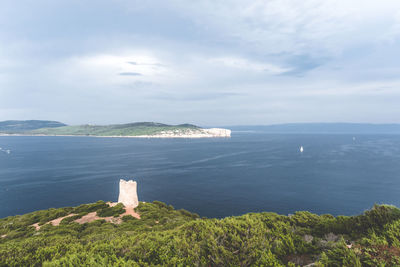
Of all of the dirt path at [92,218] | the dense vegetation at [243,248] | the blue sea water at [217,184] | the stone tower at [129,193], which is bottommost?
the blue sea water at [217,184]

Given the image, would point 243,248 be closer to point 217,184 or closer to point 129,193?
point 129,193

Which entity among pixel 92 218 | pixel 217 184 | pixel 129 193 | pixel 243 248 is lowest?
pixel 217 184

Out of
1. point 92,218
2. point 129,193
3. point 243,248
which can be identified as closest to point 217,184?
point 129,193

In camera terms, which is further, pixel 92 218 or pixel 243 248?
pixel 92 218

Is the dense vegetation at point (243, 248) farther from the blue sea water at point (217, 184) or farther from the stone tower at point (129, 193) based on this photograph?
the blue sea water at point (217, 184)

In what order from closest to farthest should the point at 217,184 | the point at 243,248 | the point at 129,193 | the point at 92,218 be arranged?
1. the point at 243,248
2. the point at 92,218
3. the point at 129,193
4. the point at 217,184

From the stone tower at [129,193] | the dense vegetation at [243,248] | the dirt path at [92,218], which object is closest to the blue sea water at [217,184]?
the stone tower at [129,193]

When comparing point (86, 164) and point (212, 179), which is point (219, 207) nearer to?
point (212, 179)

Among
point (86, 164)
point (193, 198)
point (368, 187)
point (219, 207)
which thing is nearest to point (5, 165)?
point (86, 164)

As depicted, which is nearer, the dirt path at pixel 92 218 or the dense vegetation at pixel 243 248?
the dense vegetation at pixel 243 248

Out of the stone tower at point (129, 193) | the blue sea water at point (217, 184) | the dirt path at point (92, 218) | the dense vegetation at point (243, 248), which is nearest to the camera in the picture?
the dense vegetation at point (243, 248)

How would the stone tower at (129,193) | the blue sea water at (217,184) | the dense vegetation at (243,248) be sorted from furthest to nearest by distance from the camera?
the blue sea water at (217,184) → the stone tower at (129,193) → the dense vegetation at (243,248)
